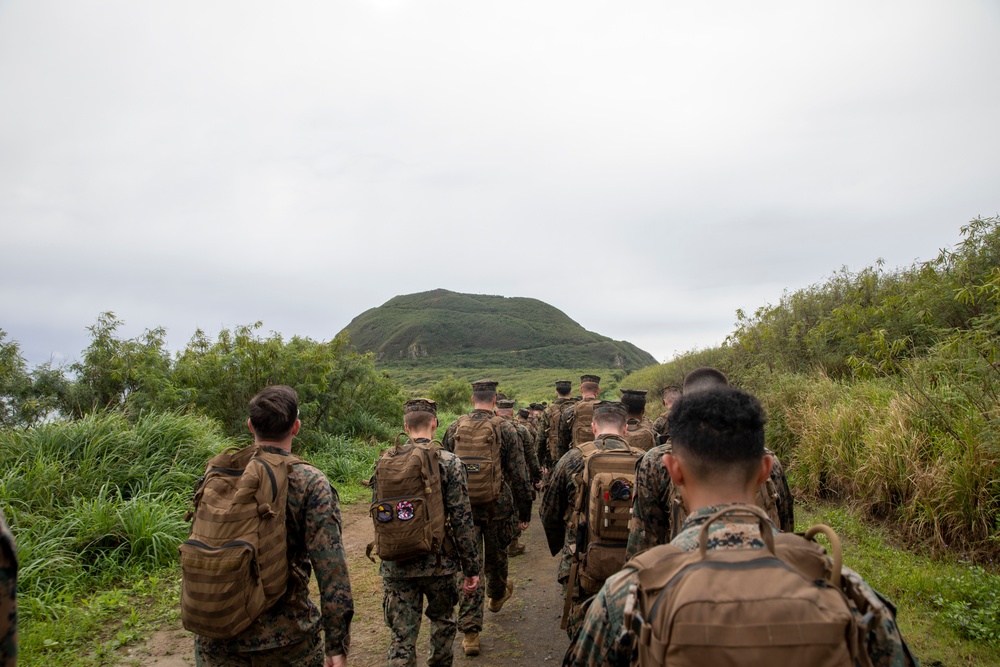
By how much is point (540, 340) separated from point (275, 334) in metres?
100

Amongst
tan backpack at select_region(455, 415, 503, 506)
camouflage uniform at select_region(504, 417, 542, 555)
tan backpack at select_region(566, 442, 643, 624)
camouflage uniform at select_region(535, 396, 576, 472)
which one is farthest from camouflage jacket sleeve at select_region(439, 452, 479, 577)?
camouflage uniform at select_region(535, 396, 576, 472)

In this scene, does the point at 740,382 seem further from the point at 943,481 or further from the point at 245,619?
the point at 245,619

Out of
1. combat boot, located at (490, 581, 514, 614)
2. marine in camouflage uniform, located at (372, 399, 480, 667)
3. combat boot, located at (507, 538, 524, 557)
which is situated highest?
marine in camouflage uniform, located at (372, 399, 480, 667)

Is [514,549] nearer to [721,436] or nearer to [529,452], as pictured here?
[529,452]

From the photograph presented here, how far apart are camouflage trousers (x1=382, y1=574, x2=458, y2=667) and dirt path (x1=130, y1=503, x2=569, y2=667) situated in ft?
2.64

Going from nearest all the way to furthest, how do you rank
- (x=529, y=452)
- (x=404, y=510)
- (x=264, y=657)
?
(x=264, y=657)
(x=404, y=510)
(x=529, y=452)

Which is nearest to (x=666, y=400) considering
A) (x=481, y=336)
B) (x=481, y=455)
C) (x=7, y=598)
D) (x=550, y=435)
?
(x=550, y=435)

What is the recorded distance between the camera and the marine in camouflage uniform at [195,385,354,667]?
2.73 metres

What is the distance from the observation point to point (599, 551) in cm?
373

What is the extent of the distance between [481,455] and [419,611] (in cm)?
166

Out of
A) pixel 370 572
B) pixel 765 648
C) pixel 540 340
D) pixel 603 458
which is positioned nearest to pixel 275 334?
pixel 370 572

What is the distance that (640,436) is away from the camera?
692 cm

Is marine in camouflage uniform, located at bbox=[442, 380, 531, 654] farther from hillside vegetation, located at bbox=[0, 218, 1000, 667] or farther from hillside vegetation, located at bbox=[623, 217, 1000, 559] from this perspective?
hillside vegetation, located at bbox=[623, 217, 1000, 559]

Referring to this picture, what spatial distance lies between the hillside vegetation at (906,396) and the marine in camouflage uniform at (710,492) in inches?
190
